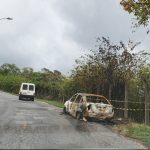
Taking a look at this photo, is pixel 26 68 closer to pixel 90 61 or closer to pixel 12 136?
pixel 90 61

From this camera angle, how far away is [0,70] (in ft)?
578

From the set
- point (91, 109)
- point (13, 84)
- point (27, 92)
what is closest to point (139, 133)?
point (91, 109)

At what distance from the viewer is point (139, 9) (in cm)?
1889

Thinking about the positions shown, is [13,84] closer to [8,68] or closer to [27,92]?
[27,92]

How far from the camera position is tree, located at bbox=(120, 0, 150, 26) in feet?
61.5

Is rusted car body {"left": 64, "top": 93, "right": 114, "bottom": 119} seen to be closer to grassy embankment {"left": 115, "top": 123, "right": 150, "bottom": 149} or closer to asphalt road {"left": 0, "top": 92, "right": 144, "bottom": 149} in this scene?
grassy embankment {"left": 115, "top": 123, "right": 150, "bottom": 149}

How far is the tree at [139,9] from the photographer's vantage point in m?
18.7

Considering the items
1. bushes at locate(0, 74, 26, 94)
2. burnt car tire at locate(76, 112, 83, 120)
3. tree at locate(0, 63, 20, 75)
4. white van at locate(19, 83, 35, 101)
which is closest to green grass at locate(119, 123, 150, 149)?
burnt car tire at locate(76, 112, 83, 120)

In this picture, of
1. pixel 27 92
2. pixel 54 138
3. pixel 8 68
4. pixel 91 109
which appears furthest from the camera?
pixel 8 68

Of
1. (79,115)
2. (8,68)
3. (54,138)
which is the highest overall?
(8,68)

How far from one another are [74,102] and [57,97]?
Result: 121 feet

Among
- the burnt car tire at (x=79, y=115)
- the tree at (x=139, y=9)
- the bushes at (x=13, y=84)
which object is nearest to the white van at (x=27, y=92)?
the burnt car tire at (x=79, y=115)

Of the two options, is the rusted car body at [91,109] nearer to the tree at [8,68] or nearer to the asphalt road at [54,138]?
the asphalt road at [54,138]

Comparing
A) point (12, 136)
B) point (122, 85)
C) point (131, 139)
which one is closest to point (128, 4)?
point (131, 139)
